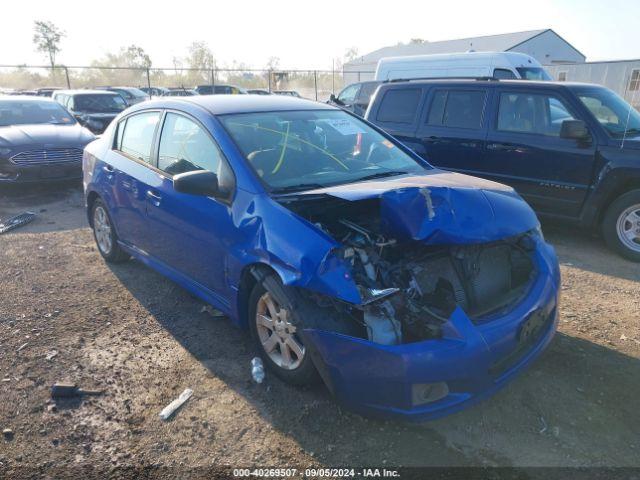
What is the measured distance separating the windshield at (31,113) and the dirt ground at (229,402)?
649 cm

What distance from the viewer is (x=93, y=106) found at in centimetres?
1430

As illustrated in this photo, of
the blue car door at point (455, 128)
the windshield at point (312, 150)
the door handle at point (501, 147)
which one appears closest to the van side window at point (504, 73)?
the blue car door at point (455, 128)

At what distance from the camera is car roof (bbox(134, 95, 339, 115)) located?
3.94 m

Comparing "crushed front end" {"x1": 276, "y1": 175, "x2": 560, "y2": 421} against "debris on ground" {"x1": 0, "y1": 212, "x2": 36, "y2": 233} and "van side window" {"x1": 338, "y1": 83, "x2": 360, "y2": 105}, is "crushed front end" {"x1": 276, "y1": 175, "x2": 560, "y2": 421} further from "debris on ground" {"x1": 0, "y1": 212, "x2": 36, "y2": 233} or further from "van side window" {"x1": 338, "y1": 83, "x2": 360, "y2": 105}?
"van side window" {"x1": 338, "y1": 83, "x2": 360, "y2": 105}

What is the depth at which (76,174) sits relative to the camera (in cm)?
899

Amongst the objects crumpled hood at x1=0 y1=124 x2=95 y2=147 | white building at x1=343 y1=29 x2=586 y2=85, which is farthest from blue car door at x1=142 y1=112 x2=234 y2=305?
white building at x1=343 y1=29 x2=586 y2=85

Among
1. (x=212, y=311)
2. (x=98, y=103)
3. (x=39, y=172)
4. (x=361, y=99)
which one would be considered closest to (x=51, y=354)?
(x=212, y=311)

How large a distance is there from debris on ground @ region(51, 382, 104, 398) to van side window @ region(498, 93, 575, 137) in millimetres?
5463

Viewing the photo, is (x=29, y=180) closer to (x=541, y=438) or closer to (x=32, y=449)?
(x=32, y=449)

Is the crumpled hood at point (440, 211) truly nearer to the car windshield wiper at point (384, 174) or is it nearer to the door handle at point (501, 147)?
the car windshield wiper at point (384, 174)

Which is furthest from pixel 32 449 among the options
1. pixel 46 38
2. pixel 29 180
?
pixel 46 38

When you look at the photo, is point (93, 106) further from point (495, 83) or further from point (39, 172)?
point (495, 83)

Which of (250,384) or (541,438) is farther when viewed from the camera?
(250,384)

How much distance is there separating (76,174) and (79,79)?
1688 inches
